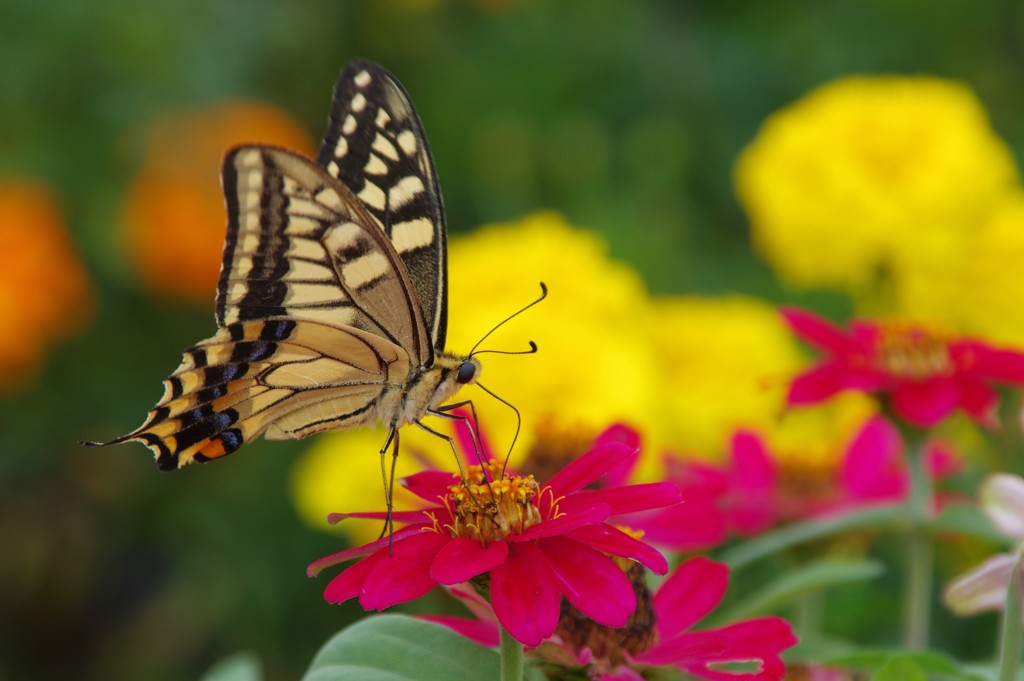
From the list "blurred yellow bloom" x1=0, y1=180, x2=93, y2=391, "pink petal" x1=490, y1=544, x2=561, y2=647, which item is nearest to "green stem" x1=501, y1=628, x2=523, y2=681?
"pink petal" x1=490, y1=544, x2=561, y2=647

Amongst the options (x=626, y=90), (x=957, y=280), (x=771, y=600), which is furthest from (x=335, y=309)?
(x=626, y=90)

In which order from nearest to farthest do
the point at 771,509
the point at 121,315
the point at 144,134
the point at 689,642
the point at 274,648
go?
1. the point at 689,642
2. the point at 771,509
3. the point at 274,648
4. the point at 144,134
5. the point at 121,315

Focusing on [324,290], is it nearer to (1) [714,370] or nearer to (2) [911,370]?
(2) [911,370]

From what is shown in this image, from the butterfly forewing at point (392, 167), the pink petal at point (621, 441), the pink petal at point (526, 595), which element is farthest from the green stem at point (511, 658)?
the butterfly forewing at point (392, 167)

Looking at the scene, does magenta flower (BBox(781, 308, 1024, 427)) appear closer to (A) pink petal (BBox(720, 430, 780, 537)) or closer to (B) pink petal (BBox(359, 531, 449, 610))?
(A) pink petal (BBox(720, 430, 780, 537))

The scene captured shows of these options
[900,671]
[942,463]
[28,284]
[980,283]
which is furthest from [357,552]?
[28,284]

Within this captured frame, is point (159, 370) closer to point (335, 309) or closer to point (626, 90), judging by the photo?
point (626, 90)
